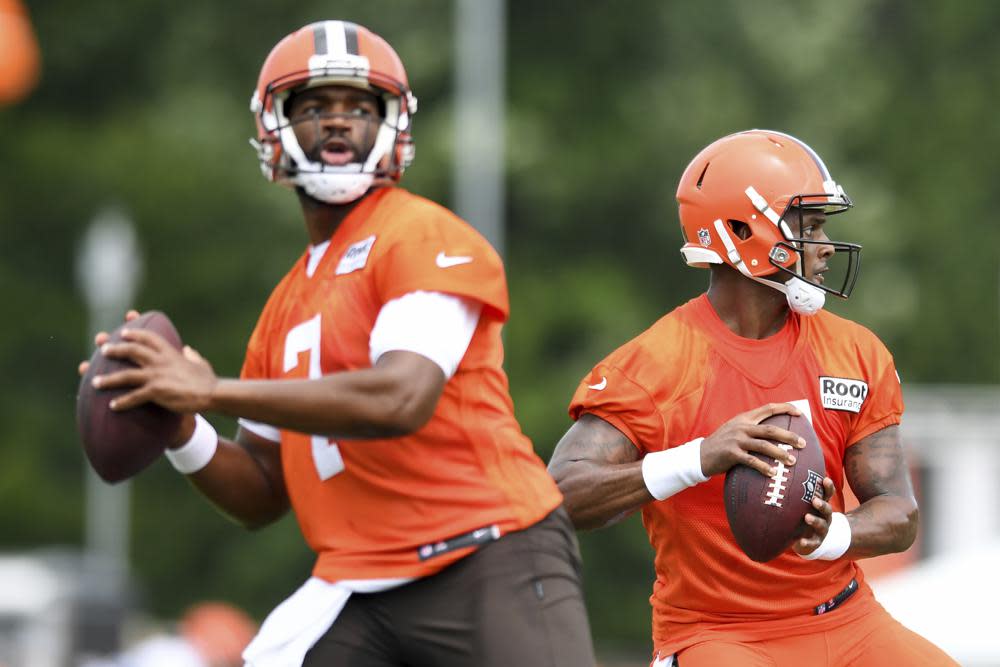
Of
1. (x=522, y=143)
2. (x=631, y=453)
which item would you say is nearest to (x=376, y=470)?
(x=631, y=453)

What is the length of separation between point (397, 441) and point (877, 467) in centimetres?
150

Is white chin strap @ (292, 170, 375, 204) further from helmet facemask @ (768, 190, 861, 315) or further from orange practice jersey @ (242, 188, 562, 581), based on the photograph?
helmet facemask @ (768, 190, 861, 315)

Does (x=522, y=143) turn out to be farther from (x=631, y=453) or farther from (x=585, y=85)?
(x=631, y=453)

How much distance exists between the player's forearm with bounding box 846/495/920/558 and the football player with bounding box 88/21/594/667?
0.87 m

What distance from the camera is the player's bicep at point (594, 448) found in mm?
5289

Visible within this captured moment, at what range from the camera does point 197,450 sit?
5.18m

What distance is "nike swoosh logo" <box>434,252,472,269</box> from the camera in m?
4.61

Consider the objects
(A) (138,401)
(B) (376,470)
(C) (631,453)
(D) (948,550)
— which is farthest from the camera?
(D) (948,550)

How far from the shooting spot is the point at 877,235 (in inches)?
956

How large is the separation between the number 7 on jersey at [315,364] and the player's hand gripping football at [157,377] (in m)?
0.42

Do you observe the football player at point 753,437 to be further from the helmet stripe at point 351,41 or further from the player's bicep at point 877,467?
the helmet stripe at point 351,41

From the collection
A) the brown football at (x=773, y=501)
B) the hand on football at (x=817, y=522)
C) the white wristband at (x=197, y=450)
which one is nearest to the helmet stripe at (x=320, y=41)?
the white wristband at (x=197, y=450)

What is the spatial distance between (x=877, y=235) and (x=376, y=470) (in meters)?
20.3

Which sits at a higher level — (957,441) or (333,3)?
(333,3)
